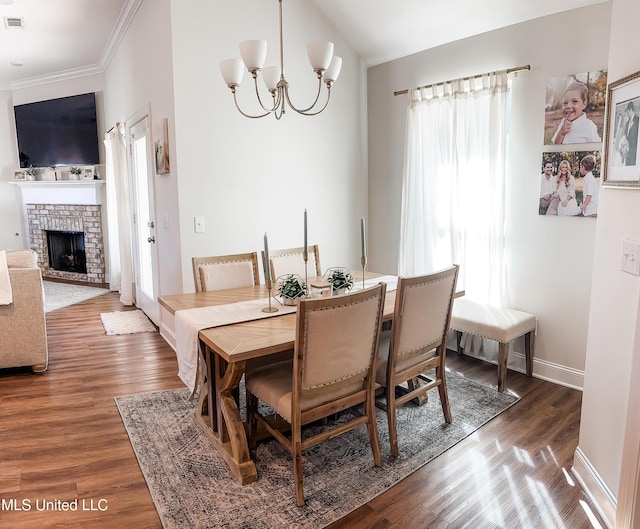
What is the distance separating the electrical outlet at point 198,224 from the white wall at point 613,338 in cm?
269

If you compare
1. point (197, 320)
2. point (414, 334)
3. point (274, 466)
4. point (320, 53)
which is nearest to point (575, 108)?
point (320, 53)

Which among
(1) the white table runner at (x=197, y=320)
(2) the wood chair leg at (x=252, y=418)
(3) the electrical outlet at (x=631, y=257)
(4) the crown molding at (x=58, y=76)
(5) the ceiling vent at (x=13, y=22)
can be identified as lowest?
(2) the wood chair leg at (x=252, y=418)

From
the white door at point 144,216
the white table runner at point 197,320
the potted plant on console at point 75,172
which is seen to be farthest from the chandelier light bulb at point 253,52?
the potted plant on console at point 75,172

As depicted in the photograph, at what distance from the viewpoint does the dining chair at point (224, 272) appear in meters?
3.09

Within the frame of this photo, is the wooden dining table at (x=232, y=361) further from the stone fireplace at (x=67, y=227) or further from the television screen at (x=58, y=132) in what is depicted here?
the television screen at (x=58, y=132)

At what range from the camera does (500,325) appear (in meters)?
3.27

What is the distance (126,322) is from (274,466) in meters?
3.27

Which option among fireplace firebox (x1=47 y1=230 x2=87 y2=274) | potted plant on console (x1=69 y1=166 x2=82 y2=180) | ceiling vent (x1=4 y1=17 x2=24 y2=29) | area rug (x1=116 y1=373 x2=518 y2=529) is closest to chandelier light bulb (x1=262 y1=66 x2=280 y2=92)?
area rug (x1=116 y1=373 x2=518 y2=529)

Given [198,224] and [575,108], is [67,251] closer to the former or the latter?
[198,224]

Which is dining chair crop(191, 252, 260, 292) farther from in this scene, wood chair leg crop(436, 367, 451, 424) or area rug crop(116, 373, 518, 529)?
wood chair leg crop(436, 367, 451, 424)

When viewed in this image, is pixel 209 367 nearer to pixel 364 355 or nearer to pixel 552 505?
pixel 364 355

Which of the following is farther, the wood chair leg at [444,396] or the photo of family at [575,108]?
the photo of family at [575,108]

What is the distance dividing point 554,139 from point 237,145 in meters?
2.35

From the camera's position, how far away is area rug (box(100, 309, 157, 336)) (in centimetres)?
480
